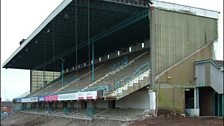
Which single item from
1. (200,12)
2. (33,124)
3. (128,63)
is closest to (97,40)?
(128,63)

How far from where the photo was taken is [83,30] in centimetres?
3800

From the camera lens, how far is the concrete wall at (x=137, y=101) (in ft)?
89.0

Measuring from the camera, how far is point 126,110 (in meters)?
28.3

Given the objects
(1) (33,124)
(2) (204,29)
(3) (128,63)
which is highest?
(2) (204,29)

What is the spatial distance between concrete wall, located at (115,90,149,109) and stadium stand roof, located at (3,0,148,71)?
5933 millimetres

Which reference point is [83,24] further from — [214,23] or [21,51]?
[21,51]

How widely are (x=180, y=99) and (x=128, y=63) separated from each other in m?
8.40

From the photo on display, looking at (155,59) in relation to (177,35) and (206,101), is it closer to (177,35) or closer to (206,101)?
(177,35)

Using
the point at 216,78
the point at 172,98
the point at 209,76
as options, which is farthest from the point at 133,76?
the point at 216,78

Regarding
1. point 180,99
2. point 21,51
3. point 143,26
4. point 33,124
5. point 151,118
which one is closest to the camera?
point 151,118

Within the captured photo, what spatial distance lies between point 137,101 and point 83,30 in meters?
12.6

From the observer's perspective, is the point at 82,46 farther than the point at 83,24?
Yes

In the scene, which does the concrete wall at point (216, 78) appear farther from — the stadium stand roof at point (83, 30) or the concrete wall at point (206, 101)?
the stadium stand roof at point (83, 30)

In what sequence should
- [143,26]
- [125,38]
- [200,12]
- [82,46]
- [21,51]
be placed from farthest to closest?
[21,51] < [82,46] < [125,38] < [143,26] < [200,12]
